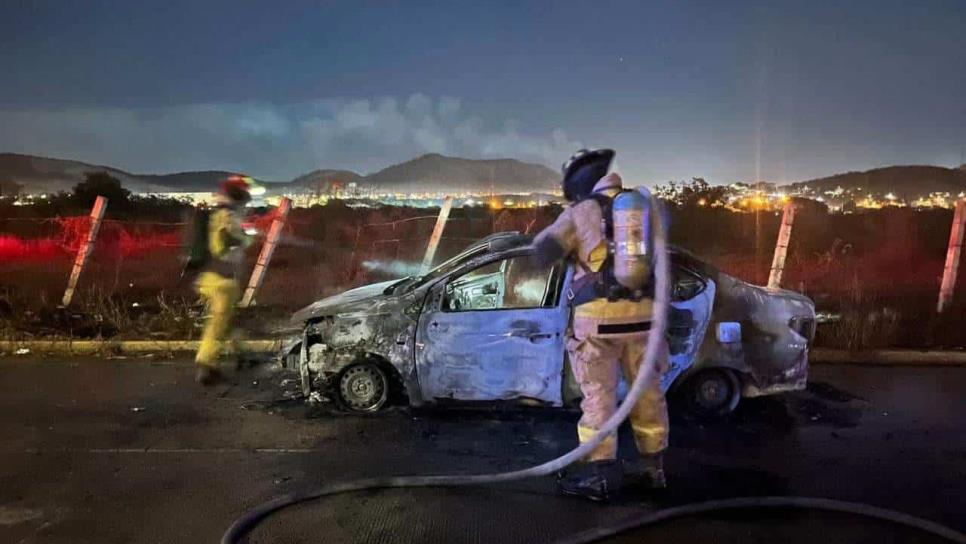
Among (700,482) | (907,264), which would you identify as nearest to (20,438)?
(700,482)

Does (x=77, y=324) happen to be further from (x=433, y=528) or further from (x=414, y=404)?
(x=433, y=528)

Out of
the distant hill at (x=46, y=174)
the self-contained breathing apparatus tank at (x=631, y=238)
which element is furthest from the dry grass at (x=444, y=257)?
→ the distant hill at (x=46, y=174)

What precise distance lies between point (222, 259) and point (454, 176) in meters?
13.1

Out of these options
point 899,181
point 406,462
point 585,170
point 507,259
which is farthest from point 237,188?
point 899,181

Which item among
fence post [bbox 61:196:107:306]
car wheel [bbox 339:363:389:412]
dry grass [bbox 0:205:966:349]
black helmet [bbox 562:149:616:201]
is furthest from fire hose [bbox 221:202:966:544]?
fence post [bbox 61:196:107:306]

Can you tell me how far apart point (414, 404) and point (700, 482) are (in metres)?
2.26

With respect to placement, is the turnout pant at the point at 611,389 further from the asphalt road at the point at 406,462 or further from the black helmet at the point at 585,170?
the black helmet at the point at 585,170

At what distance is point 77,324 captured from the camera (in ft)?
31.1

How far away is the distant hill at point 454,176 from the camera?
625 inches

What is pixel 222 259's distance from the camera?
693 centimetres

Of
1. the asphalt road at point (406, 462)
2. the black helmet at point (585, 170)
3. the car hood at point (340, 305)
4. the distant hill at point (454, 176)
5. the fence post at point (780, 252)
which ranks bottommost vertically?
the asphalt road at point (406, 462)

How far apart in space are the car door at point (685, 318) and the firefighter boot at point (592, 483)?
1.39 meters

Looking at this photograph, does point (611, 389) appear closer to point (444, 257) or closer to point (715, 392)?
point (715, 392)

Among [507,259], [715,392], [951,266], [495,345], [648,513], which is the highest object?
[507,259]
